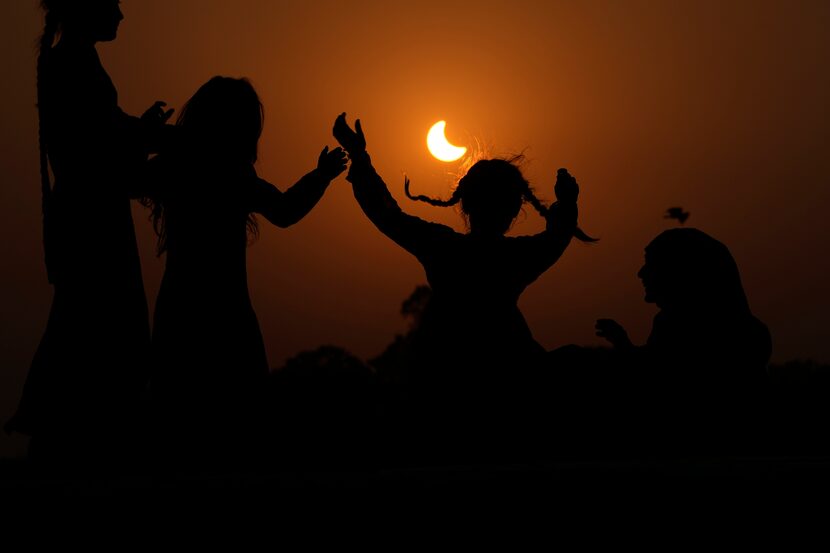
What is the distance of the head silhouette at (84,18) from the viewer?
161 inches

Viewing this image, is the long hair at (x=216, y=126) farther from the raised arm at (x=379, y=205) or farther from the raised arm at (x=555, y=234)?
the raised arm at (x=555, y=234)

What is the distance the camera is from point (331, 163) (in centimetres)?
469

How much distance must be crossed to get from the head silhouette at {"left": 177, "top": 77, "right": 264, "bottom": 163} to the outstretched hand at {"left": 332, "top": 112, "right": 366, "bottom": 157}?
578 mm

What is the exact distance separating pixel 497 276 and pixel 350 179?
3.31 ft

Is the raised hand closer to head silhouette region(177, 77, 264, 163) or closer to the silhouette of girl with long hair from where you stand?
the silhouette of girl with long hair

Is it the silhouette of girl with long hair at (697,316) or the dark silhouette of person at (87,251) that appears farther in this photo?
the silhouette of girl with long hair at (697,316)

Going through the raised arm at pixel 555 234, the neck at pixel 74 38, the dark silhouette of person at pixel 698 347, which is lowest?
the dark silhouette of person at pixel 698 347

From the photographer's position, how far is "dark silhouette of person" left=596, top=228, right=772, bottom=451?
4.18 meters

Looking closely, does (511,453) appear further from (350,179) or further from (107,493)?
(107,493)

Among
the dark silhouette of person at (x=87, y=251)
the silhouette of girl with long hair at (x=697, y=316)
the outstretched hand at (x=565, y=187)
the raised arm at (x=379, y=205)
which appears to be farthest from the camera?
the outstretched hand at (x=565, y=187)

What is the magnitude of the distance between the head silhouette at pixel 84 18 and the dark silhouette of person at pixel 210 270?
1.75 ft

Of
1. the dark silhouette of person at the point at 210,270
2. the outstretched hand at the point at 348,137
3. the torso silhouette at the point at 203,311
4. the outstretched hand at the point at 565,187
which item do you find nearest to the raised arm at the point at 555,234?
the outstretched hand at the point at 565,187

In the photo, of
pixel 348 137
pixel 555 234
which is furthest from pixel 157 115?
pixel 555 234

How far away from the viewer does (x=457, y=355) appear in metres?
4.49
